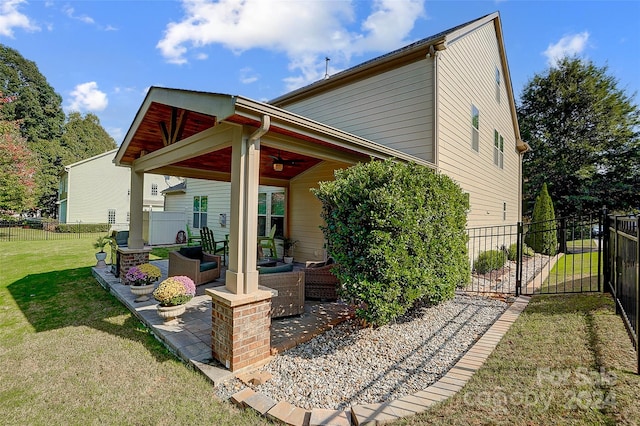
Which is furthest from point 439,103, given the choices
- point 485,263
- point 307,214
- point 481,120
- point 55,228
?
point 55,228

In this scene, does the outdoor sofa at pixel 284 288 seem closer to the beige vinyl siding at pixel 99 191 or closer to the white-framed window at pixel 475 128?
the white-framed window at pixel 475 128

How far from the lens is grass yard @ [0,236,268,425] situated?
2.63m

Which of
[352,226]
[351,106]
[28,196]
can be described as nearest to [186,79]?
[351,106]

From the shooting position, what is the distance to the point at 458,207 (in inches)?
215

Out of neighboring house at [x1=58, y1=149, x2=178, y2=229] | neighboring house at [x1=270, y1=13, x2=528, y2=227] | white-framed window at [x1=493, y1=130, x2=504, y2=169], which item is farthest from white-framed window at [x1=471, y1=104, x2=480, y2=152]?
neighboring house at [x1=58, y1=149, x2=178, y2=229]

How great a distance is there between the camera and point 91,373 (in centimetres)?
330

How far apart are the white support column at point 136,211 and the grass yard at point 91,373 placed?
1.40 metres

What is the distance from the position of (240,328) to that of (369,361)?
1565 mm

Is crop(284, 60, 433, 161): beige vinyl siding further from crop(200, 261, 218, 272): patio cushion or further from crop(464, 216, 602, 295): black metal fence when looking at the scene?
crop(200, 261, 218, 272): patio cushion

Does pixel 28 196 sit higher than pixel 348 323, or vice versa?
pixel 28 196

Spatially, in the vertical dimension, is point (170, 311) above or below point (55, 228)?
below

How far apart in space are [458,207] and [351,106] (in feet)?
15.6

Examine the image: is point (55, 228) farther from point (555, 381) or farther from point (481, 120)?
point (555, 381)

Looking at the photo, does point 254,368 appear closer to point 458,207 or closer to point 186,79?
point 458,207
